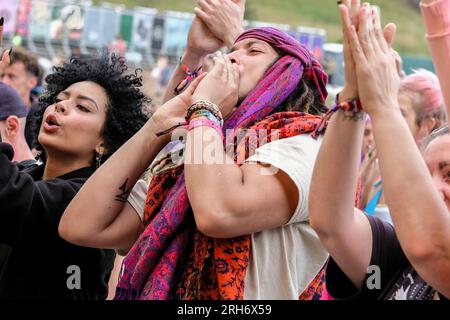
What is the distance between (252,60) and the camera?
9.10 feet

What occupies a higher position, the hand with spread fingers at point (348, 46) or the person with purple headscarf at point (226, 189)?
the hand with spread fingers at point (348, 46)

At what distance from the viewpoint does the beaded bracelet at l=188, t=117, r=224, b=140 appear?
2453 mm

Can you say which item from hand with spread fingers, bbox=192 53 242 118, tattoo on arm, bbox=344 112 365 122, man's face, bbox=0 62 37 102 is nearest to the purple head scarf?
hand with spread fingers, bbox=192 53 242 118

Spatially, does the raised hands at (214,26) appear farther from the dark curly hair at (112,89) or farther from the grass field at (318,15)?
the grass field at (318,15)

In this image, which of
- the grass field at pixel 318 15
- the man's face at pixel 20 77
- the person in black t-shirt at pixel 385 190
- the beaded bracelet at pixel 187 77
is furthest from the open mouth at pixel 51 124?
the grass field at pixel 318 15

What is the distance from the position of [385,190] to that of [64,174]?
1.70 m

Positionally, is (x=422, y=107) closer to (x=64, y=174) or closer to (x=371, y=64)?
(x=64, y=174)

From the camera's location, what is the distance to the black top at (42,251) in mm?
2926

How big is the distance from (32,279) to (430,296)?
1.57 meters

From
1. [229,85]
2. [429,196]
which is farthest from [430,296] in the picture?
[229,85]

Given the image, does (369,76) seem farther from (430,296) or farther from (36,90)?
(36,90)

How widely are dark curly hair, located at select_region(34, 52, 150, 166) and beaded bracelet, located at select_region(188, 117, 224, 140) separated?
94cm

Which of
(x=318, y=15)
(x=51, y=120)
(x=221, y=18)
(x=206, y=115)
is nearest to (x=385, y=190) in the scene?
(x=206, y=115)

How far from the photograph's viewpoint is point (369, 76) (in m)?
1.95
